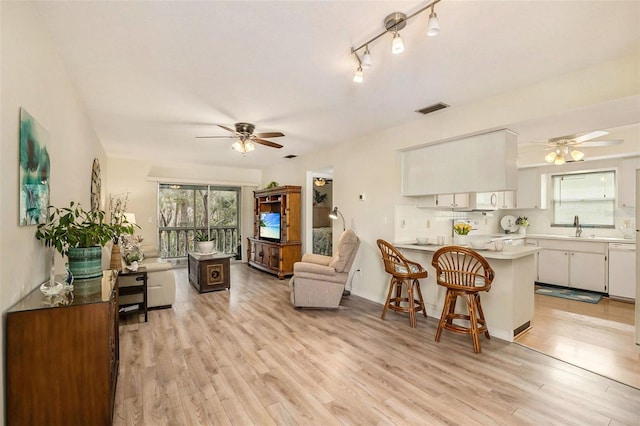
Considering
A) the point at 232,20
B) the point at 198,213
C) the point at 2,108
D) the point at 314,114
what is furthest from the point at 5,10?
the point at 198,213

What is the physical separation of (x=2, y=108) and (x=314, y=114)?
2854mm

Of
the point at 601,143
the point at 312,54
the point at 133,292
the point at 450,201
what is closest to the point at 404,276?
the point at 450,201

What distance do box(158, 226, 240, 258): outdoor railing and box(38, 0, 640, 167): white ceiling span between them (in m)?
4.05

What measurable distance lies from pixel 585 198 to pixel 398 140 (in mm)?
4057

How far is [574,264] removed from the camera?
5.08m

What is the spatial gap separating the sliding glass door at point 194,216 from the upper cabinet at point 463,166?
209 inches

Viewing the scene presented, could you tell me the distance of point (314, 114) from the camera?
12.3 ft

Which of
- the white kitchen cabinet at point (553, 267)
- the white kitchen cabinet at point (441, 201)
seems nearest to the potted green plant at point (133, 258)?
the white kitchen cabinet at point (441, 201)

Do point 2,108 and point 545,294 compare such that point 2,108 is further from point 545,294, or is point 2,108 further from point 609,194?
point 609,194

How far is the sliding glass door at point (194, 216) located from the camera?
7324 millimetres

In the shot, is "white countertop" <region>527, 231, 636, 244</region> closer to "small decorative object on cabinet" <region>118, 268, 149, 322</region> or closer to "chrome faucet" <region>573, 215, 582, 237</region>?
"chrome faucet" <region>573, 215, 582, 237</region>

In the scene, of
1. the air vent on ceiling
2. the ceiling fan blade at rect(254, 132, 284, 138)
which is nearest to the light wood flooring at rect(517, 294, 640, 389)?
the air vent on ceiling

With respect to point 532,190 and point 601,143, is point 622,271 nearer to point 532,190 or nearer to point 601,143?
point 532,190

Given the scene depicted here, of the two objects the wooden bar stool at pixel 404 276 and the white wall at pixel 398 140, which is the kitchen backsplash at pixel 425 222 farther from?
the wooden bar stool at pixel 404 276
